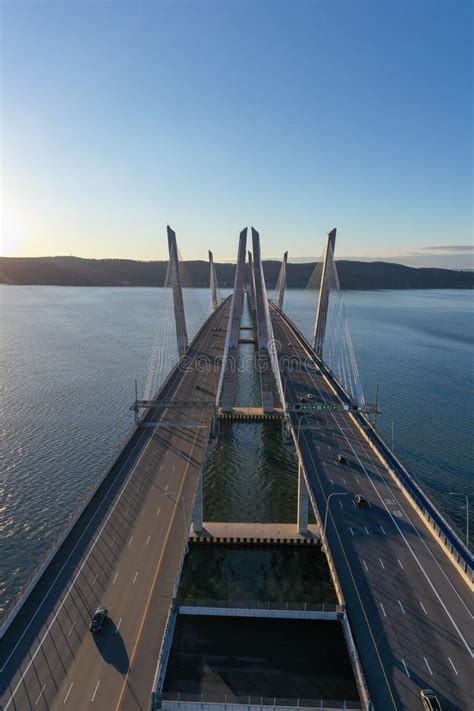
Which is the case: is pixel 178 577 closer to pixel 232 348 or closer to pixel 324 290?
pixel 324 290

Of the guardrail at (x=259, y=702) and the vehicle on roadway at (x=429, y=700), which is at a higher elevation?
the vehicle on roadway at (x=429, y=700)

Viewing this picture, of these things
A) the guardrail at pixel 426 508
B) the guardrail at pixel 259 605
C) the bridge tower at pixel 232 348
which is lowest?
the guardrail at pixel 259 605

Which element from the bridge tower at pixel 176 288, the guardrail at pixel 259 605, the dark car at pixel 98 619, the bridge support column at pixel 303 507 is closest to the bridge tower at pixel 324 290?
the bridge tower at pixel 176 288

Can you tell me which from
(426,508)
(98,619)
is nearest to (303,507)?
(426,508)

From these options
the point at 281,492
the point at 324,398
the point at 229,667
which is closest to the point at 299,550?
the point at 281,492

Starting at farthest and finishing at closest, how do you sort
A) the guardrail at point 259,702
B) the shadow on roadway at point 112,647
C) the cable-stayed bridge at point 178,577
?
the shadow on roadway at point 112,647 < the guardrail at point 259,702 < the cable-stayed bridge at point 178,577

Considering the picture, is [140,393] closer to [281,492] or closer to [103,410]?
[103,410]

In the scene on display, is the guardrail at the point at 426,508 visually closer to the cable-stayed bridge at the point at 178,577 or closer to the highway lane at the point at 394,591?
the cable-stayed bridge at the point at 178,577
